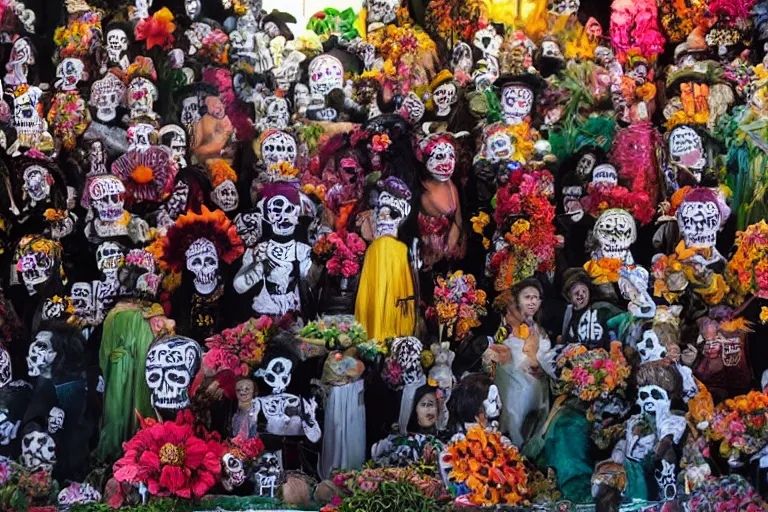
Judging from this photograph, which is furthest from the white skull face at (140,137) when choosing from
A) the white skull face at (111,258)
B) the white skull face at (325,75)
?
the white skull face at (325,75)

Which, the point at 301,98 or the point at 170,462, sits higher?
the point at 301,98

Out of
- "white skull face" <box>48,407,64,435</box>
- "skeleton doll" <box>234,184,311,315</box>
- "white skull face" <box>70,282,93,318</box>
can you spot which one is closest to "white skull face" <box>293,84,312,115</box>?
"skeleton doll" <box>234,184,311,315</box>

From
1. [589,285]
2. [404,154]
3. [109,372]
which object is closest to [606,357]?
[589,285]

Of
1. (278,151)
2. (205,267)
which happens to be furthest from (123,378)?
(278,151)

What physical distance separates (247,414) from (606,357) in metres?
1.74

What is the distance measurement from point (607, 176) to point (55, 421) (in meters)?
2.95

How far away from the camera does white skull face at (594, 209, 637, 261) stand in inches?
268

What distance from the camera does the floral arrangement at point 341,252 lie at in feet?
22.8

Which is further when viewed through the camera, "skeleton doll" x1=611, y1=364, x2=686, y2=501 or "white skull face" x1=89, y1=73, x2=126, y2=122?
"white skull face" x1=89, y1=73, x2=126, y2=122

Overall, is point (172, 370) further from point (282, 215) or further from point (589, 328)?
point (589, 328)

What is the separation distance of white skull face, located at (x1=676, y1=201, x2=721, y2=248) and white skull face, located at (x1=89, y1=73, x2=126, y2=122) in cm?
288

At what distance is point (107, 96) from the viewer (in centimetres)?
721

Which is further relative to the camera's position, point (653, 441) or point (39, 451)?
point (39, 451)

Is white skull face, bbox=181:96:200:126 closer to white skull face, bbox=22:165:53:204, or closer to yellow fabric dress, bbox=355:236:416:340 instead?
white skull face, bbox=22:165:53:204
